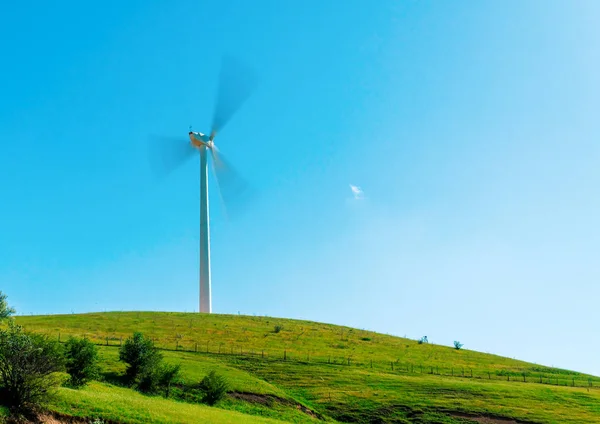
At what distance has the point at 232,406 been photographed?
164 ft

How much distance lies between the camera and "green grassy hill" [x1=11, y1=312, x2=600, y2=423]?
1859 inches

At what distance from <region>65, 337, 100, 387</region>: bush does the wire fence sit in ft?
84.5

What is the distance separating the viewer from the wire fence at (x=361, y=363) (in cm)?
7388

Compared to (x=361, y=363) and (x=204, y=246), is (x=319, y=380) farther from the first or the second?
(x=204, y=246)

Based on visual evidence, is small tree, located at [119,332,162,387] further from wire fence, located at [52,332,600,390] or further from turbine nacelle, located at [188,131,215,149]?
turbine nacelle, located at [188,131,215,149]

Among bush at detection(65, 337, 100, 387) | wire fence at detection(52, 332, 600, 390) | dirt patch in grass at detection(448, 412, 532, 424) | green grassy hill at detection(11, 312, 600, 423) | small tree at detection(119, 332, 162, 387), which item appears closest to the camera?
bush at detection(65, 337, 100, 387)

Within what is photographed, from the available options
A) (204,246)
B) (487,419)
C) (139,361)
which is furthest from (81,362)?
(204,246)

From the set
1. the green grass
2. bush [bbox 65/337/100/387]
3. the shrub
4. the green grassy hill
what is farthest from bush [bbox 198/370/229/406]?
bush [bbox 65/337/100/387]

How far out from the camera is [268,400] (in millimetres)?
53375

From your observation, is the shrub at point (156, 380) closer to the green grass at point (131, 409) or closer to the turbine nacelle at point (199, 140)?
the green grass at point (131, 409)

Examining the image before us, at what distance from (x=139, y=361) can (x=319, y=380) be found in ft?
70.7

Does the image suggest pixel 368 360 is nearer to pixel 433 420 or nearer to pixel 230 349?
pixel 230 349

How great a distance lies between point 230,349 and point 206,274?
24.9m

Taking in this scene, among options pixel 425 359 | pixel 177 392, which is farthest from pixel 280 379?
pixel 425 359
